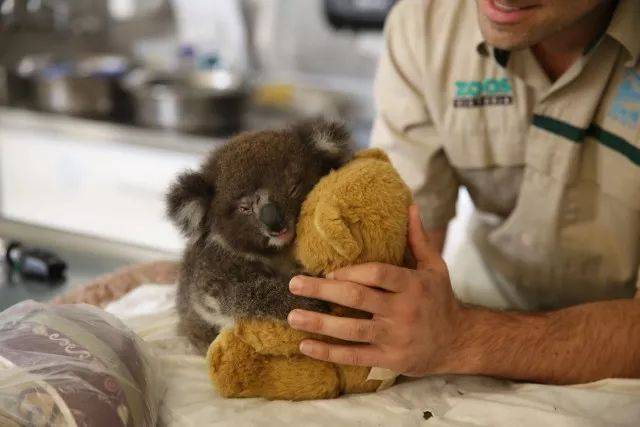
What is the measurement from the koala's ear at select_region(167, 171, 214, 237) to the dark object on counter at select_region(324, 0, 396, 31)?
6.66ft

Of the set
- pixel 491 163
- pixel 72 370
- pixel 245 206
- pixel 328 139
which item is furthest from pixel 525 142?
pixel 72 370

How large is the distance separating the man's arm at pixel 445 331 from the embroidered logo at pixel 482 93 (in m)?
0.39

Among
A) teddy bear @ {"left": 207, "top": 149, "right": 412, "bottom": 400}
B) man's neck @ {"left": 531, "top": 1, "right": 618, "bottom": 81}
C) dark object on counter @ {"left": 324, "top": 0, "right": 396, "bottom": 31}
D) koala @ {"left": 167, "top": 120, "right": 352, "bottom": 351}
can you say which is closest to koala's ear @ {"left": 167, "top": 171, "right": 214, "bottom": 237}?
koala @ {"left": 167, "top": 120, "right": 352, "bottom": 351}

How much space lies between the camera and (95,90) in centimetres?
289

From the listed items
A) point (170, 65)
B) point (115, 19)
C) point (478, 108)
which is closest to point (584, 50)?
point (478, 108)

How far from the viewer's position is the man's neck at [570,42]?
121 centimetres

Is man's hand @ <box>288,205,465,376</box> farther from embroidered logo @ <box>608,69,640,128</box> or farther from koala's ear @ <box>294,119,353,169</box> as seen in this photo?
embroidered logo @ <box>608,69,640,128</box>

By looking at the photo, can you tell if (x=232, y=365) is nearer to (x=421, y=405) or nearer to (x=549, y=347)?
(x=421, y=405)

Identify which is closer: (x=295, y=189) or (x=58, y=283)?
(x=295, y=189)

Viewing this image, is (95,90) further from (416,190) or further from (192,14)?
(416,190)

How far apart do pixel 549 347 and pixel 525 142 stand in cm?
40

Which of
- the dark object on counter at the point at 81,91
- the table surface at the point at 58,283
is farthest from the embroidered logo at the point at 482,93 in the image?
the dark object on counter at the point at 81,91

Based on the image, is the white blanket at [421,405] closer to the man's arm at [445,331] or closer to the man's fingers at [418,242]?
the man's arm at [445,331]

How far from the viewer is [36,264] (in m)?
1.36
